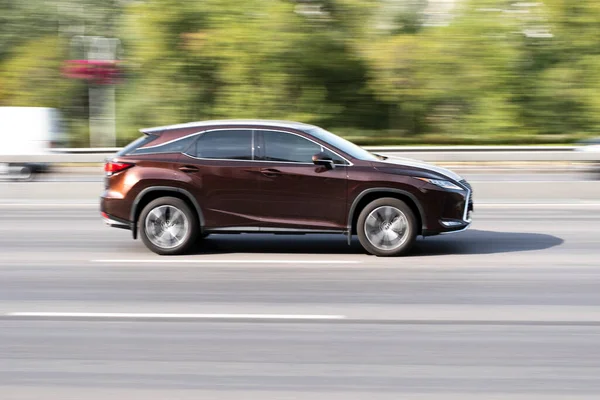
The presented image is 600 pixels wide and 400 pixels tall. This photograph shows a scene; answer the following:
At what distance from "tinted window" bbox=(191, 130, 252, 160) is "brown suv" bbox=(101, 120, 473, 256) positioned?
0.01m

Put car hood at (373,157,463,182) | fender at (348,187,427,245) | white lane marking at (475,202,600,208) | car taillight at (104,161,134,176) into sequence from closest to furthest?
fender at (348,187,427,245) < car hood at (373,157,463,182) < car taillight at (104,161,134,176) < white lane marking at (475,202,600,208)

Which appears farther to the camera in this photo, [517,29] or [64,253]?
[517,29]

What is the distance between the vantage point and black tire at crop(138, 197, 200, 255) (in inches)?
404

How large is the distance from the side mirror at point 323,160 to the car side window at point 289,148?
67 mm

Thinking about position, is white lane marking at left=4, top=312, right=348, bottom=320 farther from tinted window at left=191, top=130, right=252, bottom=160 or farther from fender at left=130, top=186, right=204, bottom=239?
tinted window at left=191, top=130, right=252, bottom=160

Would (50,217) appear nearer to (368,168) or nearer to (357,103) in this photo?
(368,168)

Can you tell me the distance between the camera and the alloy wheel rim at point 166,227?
1030 cm

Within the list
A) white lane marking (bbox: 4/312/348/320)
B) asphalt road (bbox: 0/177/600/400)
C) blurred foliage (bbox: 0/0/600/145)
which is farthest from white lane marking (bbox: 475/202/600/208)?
blurred foliage (bbox: 0/0/600/145)

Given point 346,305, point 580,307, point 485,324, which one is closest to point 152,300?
point 346,305

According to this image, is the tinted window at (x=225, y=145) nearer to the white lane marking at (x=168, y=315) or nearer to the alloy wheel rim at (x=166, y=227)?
the alloy wheel rim at (x=166, y=227)

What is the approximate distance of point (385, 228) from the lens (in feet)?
32.9

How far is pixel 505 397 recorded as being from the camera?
5.30 meters

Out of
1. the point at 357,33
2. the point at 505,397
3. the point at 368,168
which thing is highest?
the point at 357,33

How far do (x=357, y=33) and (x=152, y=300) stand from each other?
3145cm
